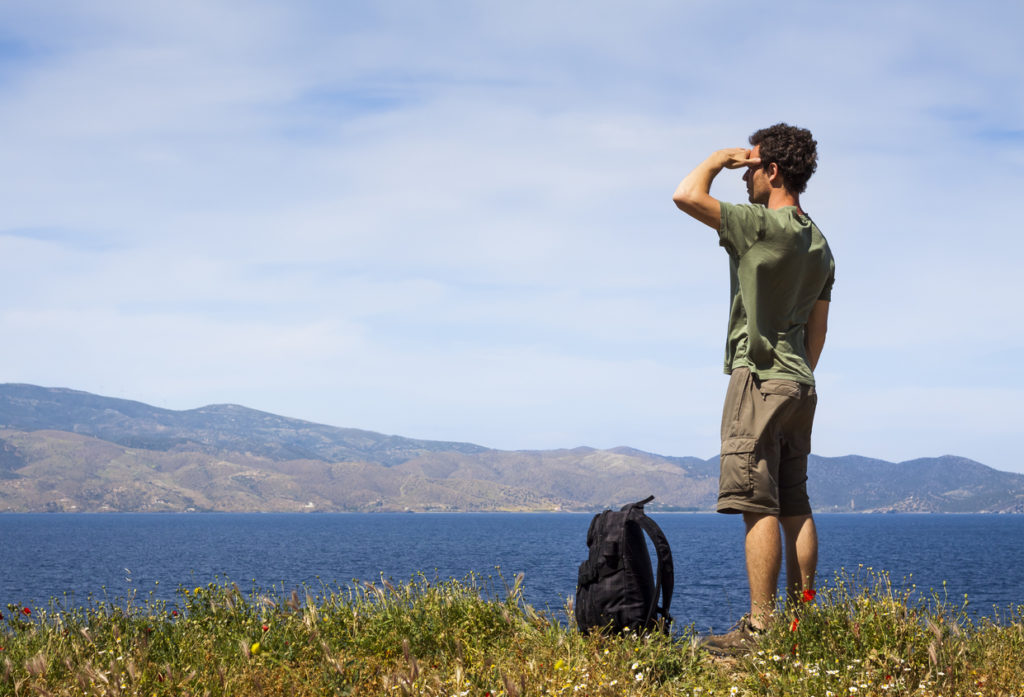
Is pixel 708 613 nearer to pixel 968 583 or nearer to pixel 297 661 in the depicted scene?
pixel 968 583

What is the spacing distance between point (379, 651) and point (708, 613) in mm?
48494

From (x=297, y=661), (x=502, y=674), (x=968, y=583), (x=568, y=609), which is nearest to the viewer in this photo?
(x=502, y=674)

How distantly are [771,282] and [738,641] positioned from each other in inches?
80.0

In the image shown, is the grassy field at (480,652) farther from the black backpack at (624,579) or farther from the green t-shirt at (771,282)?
the green t-shirt at (771,282)

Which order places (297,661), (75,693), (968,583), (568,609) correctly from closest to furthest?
1. (75,693)
2. (297,661)
3. (568,609)
4. (968,583)

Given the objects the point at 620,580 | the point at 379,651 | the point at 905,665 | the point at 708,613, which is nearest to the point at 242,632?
the point at 379,651

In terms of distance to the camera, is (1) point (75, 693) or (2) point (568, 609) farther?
(2) point (568, 609)

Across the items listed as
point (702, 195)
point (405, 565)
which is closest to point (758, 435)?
point (702, 195)

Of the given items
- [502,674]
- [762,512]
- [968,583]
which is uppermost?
[762,512]

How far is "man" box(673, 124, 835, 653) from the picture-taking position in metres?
4.71

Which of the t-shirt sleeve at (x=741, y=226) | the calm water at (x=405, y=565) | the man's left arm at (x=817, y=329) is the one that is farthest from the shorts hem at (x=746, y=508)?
the calm water at (x=405, y=565)

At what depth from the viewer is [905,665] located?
4.09 meters

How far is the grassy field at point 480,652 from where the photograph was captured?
4.12 meters

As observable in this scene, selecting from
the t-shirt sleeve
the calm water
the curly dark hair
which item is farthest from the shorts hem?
the calm water
